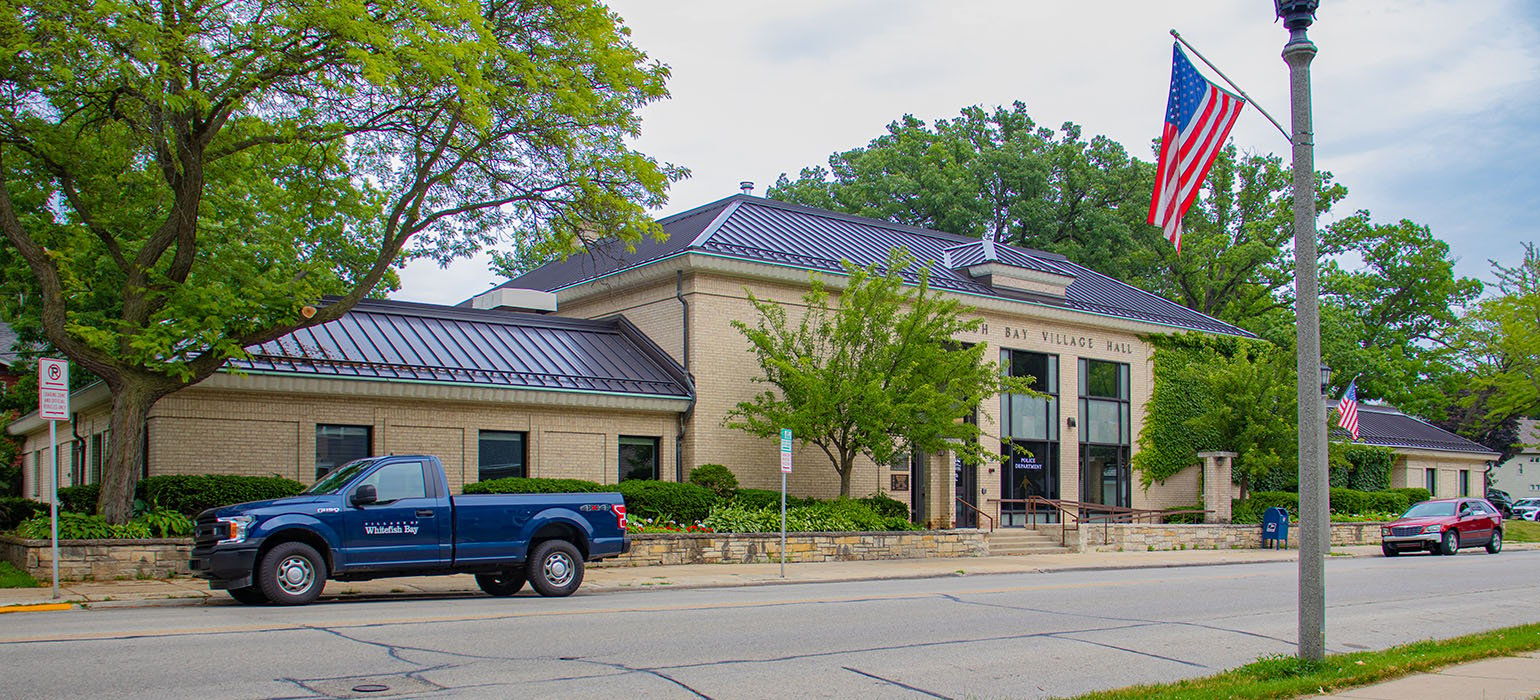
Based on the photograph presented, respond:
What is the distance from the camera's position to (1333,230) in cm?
6178

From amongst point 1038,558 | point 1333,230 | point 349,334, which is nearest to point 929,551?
point 1038,558

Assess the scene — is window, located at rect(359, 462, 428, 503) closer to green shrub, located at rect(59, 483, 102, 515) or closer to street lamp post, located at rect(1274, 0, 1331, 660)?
green shrub, located at rect(59, 483, 102, 515)

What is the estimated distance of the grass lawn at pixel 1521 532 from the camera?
1586 inches

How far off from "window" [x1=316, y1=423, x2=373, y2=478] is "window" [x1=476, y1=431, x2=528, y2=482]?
233 centimetres

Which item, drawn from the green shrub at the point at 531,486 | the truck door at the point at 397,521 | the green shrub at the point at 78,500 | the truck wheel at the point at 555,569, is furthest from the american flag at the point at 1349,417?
the green shrub at the point at 78,500

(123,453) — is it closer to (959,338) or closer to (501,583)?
(501,583)

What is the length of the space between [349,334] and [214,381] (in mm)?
3667

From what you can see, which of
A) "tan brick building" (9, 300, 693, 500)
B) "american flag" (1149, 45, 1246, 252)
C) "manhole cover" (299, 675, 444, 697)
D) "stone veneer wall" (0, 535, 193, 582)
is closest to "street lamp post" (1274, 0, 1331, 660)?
"american flag" (1149, 45, 1246, 252)

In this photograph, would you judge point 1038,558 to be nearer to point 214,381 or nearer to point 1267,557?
point 1267,557

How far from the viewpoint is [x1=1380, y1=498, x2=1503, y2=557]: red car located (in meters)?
32.0

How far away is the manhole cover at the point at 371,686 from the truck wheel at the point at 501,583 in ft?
25.6

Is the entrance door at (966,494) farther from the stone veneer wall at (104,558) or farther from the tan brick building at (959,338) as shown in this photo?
the stone veneer wall at (104,558)

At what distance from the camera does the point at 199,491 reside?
19.9 metres

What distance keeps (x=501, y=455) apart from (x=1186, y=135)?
16.3 m
